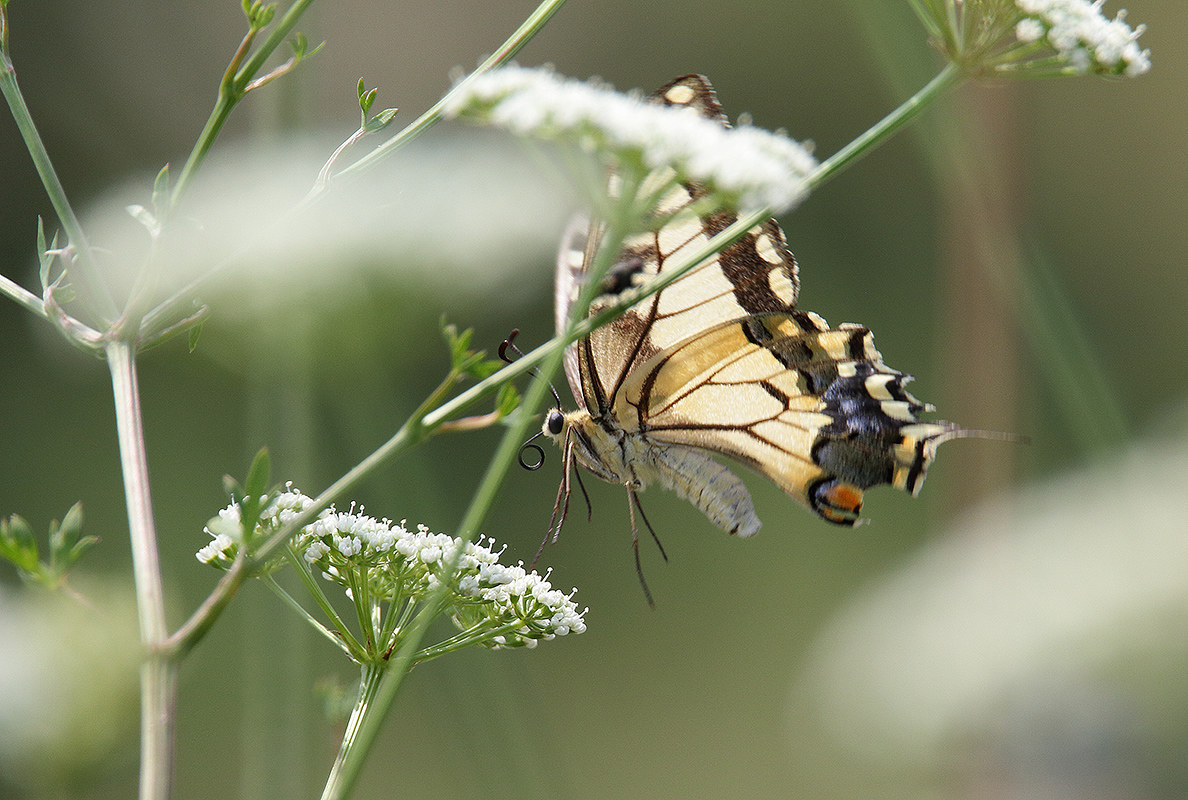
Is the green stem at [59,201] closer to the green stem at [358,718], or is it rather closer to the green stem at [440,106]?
the green stem at [440,106]

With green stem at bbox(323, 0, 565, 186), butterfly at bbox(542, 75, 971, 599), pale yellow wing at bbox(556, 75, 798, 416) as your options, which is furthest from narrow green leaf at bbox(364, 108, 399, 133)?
butterfly at bbox(542, 75, 971, 599)

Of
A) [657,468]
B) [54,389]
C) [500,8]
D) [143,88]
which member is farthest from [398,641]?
[500,8]

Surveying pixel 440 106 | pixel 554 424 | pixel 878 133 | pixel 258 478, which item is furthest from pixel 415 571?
pixel 554 424

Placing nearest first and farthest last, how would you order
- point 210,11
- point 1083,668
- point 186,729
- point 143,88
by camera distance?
point 1083,668, point 186,729, point 143,88, point 210,11

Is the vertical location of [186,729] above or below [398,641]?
above

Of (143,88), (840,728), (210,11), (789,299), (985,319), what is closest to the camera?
(789,299)

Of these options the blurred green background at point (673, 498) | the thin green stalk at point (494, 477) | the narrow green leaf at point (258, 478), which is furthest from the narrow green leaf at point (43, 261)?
the blurred green background at point (673, 498)

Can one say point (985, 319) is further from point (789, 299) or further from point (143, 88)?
point (143, 88)

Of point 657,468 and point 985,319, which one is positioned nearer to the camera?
point 657,468
